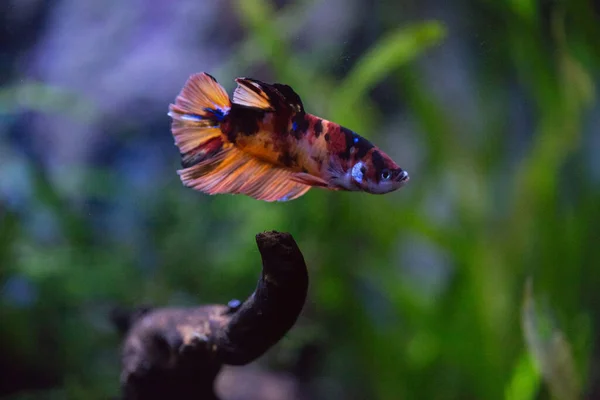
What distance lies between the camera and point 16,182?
10.7 ft

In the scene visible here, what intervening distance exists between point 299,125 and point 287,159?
67 millimetres

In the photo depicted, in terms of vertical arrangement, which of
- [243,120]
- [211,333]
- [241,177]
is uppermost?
[243,120]

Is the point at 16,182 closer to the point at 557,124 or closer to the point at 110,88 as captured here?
the point at 110,88

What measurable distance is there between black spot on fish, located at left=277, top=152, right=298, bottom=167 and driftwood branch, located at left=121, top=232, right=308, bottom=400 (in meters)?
0.14

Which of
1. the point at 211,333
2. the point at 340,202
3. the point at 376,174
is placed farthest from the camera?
the point at 340,202

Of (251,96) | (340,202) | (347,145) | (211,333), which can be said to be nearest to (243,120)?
(251,96)

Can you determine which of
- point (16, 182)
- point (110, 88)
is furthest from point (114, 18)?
point (16, 182)

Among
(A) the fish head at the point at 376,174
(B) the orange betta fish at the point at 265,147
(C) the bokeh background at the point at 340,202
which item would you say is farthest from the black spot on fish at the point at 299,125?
(C) the bokeh background at the point at 340,202

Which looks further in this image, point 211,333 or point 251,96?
point 211,333

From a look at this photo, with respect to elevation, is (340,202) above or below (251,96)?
below

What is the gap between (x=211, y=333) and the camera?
1.26 metres

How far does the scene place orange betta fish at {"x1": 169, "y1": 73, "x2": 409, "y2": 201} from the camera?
98 centimetres

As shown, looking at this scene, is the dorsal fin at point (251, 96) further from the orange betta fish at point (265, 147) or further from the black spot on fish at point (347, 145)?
the black spot on fish at point (347, 145)

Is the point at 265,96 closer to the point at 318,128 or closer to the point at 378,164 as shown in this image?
the point at 318,128
